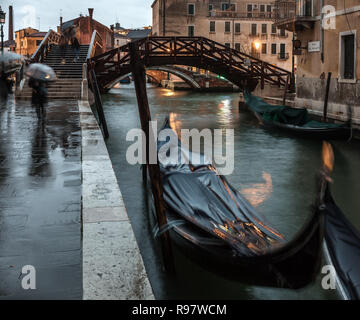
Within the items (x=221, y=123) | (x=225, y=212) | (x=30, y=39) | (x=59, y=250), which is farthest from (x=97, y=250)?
(x=30, y=39)

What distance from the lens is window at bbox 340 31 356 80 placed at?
36.1 ft

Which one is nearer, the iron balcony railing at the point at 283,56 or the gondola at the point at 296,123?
the gondola at the point at 296,123

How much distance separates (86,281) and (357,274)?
1326mm

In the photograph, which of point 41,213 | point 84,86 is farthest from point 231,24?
point 41,213

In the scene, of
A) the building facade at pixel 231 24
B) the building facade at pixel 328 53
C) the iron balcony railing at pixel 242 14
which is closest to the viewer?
the building facade at pixel 328 53

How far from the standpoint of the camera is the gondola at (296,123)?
9.88 m

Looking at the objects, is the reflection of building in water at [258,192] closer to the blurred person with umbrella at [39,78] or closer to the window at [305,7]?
the blurred person with umbrella at [39,78]

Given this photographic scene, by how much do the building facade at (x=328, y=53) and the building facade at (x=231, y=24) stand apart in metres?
26.3

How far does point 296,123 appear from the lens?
11.1 metres

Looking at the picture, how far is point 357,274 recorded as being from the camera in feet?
7.77

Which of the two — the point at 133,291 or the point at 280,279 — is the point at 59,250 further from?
the point at 280,279

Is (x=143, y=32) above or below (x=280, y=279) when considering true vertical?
above

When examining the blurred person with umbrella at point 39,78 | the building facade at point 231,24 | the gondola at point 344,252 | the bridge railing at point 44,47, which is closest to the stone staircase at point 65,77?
the bridge railing at point 44,47

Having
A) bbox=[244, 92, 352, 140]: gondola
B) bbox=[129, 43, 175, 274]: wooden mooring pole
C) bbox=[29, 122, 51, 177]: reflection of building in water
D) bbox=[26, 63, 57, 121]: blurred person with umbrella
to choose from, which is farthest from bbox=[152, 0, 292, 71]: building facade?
bbox=[129, 43, 175, 274]: wooden mooring pole
